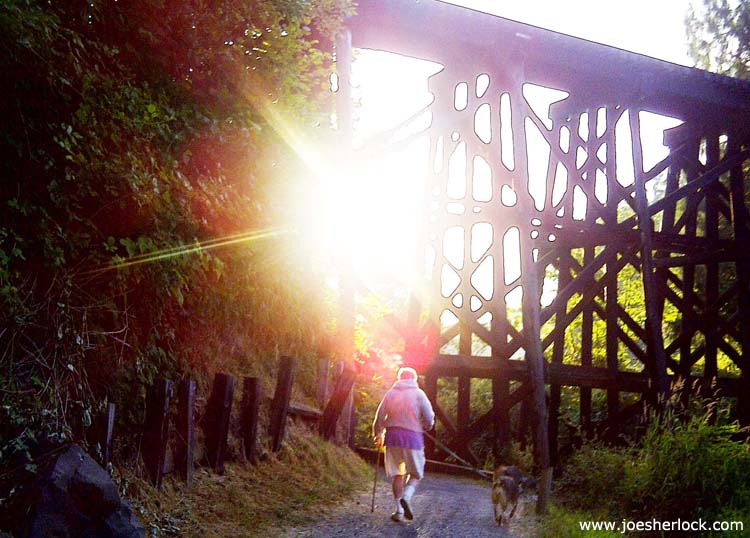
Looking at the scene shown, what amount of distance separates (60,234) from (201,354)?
2.43m

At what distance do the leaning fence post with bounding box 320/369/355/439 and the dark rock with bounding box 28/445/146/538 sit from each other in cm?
500

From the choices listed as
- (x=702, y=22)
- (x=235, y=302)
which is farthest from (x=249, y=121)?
(x=702, y=22)

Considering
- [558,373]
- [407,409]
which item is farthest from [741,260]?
[407,409]

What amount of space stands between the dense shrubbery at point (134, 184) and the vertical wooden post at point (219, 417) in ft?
→ 0.95

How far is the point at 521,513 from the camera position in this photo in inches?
304

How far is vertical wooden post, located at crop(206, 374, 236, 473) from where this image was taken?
6.77 meters

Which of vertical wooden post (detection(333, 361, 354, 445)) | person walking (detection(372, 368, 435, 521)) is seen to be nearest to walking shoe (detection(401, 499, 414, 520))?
person walking (detection(372, 368, 435, 521))

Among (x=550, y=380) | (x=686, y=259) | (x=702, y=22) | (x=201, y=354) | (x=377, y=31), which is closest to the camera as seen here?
(x=201, y=354)

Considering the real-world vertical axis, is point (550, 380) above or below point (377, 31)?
below

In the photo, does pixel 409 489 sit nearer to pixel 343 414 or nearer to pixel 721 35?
pixel 343 414

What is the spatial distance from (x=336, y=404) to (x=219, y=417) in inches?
108

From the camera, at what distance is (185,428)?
244 inches

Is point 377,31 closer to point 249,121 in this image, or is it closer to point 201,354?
point 249,121

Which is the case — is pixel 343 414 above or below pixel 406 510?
above
